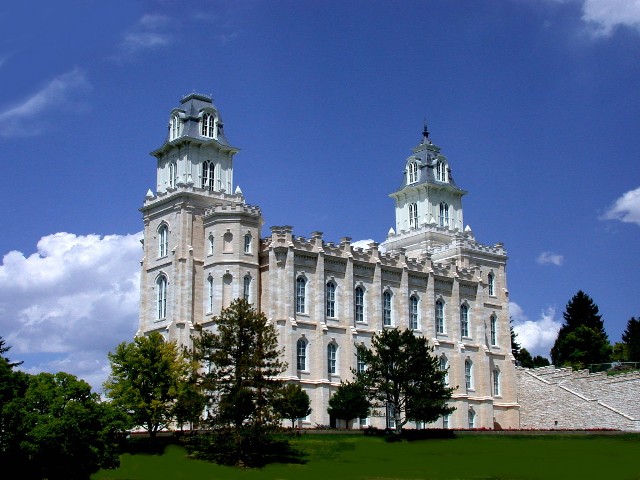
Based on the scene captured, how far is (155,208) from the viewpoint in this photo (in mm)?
78750

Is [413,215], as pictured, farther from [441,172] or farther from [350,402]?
[350,402]

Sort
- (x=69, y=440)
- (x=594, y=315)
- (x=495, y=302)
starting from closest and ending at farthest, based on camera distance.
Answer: (x=69, y=440) → (x=495, y=302) → (x=594, y=315)

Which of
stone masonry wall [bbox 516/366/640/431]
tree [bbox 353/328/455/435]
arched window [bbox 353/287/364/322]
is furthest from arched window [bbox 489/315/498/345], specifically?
tree [bbox 353/328/455/435]

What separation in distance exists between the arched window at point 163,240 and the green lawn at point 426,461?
70.6 feet

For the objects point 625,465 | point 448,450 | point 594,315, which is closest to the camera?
point 625,465

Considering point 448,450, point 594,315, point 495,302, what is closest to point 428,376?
point 448,450

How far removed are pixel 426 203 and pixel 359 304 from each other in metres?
19.0

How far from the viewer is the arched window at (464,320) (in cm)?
8644

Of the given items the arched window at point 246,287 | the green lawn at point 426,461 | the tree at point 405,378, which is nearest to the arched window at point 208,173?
the arched window at point 246,287

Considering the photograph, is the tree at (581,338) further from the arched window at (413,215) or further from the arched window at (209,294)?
the arched window at (209,294)

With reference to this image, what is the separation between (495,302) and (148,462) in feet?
144

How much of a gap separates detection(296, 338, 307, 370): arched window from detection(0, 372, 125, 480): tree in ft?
76.7

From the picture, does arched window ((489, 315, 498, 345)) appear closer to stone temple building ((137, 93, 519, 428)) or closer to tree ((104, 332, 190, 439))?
stone temple building ((137, 93, 519, 428))

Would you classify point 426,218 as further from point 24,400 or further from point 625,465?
point 24,400
